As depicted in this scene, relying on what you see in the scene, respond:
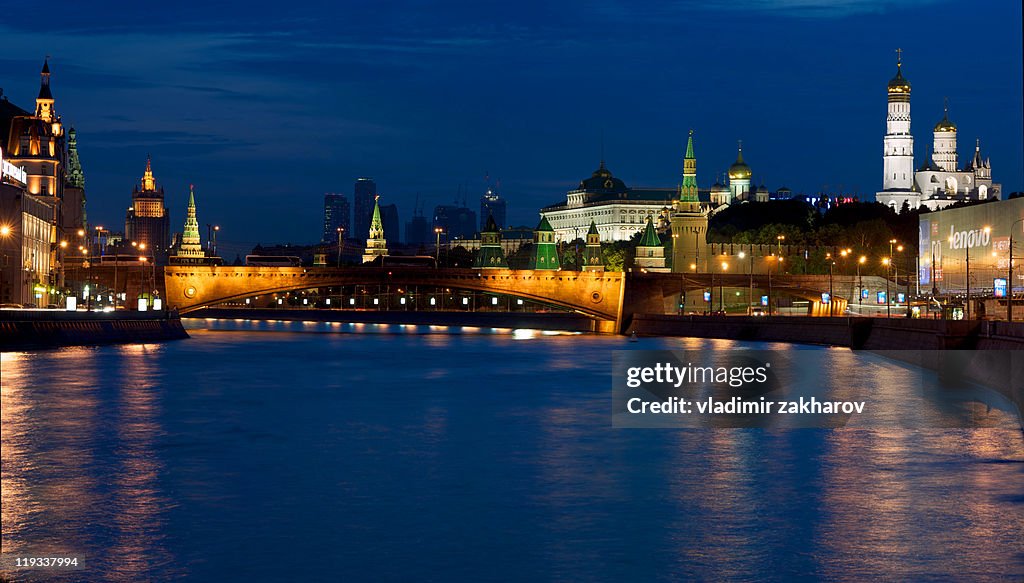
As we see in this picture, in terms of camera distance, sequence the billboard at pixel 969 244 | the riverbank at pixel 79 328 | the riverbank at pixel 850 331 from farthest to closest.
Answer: the billboard at pixel 969 244 → the riverbank at pixel 79 328 → the riverbank at pixel 850 331

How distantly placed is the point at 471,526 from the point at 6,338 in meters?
56.0

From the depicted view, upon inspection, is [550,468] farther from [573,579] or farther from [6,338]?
[6,338]

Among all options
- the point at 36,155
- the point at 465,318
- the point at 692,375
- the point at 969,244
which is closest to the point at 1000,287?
the point at 969,244

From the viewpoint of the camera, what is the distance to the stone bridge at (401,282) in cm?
13025

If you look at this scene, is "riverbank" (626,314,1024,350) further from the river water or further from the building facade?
the building facade

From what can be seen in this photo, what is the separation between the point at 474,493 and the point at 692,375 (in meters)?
41.3

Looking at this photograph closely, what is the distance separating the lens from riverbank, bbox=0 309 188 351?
8094 centimetres

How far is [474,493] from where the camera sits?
34438mm

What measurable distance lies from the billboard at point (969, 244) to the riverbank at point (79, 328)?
56.6 metres

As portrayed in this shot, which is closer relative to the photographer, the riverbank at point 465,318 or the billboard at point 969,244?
the billboard at point 969,244

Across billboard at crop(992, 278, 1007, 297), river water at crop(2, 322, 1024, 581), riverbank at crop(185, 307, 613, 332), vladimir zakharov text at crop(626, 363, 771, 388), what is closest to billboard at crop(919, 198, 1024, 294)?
billboard at crop(992, 278, 1007, 297)

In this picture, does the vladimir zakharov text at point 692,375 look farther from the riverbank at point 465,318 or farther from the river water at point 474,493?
the riverbank at point 465,318

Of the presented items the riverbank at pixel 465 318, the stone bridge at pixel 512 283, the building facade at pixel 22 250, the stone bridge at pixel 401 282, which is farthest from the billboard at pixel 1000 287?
the building facade at pixel 22 250

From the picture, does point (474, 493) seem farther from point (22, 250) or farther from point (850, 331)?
point (22, 250)
